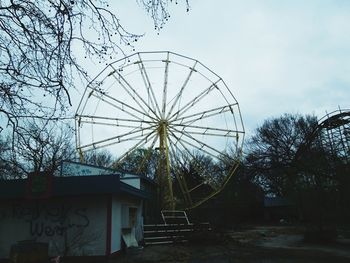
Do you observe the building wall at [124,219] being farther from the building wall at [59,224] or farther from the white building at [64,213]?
the building wall at [59,224]

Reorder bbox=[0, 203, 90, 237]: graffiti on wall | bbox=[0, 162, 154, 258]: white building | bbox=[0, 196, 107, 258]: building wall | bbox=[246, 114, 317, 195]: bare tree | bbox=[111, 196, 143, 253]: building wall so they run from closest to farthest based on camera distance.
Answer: bbox=[0, 162, 154, 258]: white building < bbox=[0, 196, 107, 258]: building wall < bbox=[0, 203, 90, 237]: graffiti on wall < bbox=[111, 196, 143, 253]: building wall < bbox=[246, 114, 317, 195]: bare tree

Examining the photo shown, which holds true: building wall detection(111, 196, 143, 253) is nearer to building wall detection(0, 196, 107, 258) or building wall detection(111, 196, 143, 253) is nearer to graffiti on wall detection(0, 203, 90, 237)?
building wall detection(0, 196, 107, 258)

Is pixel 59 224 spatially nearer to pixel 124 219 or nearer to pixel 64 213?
pixel 64 213

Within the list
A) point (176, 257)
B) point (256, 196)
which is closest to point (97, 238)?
point (176, 257)

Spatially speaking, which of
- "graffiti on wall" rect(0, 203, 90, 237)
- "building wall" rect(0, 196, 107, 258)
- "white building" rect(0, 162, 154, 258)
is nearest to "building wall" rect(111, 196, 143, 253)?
"white building" rect(0, 162, 154, 258)

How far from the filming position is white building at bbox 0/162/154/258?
44.6 ft

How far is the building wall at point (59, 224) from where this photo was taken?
45.2ft

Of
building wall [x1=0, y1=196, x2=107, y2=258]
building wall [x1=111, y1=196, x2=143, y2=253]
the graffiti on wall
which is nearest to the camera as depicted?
building wall [x1=0, y1=196, x2=107, y2=258]

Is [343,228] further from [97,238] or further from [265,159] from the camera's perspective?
[97,238]

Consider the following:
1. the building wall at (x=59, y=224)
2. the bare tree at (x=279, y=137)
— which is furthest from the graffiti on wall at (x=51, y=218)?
the bare tree at (x=279, y=137)

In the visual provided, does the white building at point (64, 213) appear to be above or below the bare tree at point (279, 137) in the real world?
below

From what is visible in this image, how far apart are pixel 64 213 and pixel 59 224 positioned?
404 mm

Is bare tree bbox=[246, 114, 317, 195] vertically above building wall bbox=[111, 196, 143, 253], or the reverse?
bare tree bbox=[246, 114, 317, 195]

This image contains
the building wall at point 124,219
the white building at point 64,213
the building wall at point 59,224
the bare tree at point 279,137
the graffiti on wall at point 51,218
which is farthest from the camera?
the bare tree at point 279,137
